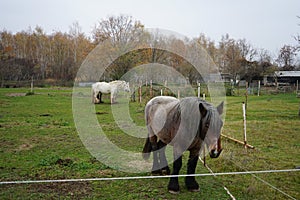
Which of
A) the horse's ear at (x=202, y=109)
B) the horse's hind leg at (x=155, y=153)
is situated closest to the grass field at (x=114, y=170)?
the horse's hind leg at (x=155, y=153)

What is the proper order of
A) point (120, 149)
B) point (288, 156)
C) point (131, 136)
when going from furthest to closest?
1. point (131, 136)
2. point (120, 149)
3. point (288, 156)

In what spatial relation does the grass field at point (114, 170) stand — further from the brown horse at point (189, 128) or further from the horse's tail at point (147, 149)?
the horse's tail at point (147, 149)

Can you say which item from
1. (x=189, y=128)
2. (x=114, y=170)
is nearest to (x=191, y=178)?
(x=189, y=128)

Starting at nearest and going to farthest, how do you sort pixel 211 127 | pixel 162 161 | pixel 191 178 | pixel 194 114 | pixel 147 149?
pixel 211 127, pixel 194 114, pixel 191 178, pixel 162 161, pixel 147 149

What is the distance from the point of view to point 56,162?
5.18 meters

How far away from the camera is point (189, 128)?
3639 mm

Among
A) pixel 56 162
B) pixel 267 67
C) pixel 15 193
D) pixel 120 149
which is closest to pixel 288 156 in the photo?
pixel 120 149

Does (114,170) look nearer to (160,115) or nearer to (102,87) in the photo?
(160,115)

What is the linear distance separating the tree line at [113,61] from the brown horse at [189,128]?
12.5 metres

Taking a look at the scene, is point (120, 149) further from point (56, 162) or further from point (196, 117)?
point (196, 117)

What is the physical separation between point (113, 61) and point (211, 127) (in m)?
18.6

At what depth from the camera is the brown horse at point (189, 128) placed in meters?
3.46

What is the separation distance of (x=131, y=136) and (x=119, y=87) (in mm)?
10427

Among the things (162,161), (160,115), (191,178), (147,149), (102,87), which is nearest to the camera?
(191,178)
